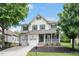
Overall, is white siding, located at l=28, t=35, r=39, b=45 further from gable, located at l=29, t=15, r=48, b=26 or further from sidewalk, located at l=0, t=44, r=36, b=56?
gable, located at l=29, t=15, r=48, b=26

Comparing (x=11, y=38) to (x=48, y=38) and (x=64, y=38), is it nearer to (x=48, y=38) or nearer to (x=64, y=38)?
(x=48, y=38)

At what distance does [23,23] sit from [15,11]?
212 millimetres

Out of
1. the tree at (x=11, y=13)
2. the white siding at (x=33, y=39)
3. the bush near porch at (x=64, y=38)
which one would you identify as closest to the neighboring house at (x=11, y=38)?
the tree at (x=11, y=13)

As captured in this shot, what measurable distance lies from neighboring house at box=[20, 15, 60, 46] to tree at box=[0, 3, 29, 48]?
15cm

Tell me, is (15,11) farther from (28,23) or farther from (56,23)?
(56,23)

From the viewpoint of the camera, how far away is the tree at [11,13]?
17.9ft

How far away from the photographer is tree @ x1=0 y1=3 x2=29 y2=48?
17.9 feet

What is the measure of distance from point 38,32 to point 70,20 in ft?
1.65

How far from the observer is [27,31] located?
5.54m

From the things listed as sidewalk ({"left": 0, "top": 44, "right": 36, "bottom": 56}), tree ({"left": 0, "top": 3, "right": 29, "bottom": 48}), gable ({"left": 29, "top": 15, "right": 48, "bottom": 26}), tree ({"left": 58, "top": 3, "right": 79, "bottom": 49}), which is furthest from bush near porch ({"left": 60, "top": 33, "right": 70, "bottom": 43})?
tree ({"left": 0, "top": 3, "right": 29, "bottom": 48})

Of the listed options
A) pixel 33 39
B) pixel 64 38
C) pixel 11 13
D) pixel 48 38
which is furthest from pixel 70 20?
pixel 11 13

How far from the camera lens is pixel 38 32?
5.54m

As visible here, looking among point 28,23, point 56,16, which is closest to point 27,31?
point 28,23

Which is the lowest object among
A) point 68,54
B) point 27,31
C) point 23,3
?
point 68,54
